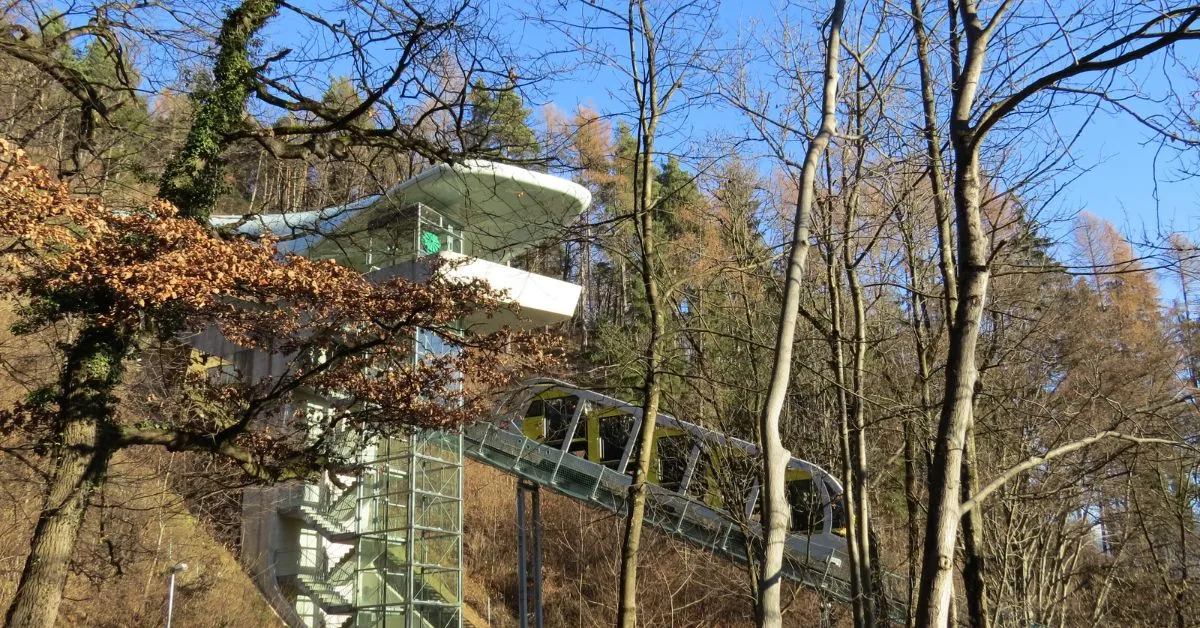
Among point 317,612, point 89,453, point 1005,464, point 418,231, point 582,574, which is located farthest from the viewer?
point 582,574

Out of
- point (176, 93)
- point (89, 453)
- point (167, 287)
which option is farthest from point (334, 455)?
point (176, 93)

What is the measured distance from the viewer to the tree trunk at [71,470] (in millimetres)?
7066

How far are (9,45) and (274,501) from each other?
1414 centimetres

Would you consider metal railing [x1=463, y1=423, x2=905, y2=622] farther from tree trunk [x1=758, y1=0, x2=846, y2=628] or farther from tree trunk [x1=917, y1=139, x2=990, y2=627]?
tree trunk [x1=758, y1=0, x2=846, y2=628]

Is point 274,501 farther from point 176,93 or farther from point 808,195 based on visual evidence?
point 808,195

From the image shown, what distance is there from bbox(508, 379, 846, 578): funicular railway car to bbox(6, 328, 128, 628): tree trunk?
4638 millimetres

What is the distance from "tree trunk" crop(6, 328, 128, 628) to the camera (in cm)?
707

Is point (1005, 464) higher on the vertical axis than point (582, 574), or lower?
higher

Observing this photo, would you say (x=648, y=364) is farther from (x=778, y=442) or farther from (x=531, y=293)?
(x=531, y=293)

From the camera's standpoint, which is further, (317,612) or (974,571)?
(317,612)

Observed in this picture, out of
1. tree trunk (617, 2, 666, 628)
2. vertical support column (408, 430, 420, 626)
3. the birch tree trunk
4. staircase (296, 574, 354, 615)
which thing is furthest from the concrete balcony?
the birch tree trunk

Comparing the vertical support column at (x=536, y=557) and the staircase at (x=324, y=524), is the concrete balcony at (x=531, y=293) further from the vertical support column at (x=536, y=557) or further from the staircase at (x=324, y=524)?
the staircase at (x=324, y=524)

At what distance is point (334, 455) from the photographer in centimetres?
956

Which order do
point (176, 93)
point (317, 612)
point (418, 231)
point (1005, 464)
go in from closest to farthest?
point (176, 93), point (1005, 464), point (418, 231), point (317, 612)
